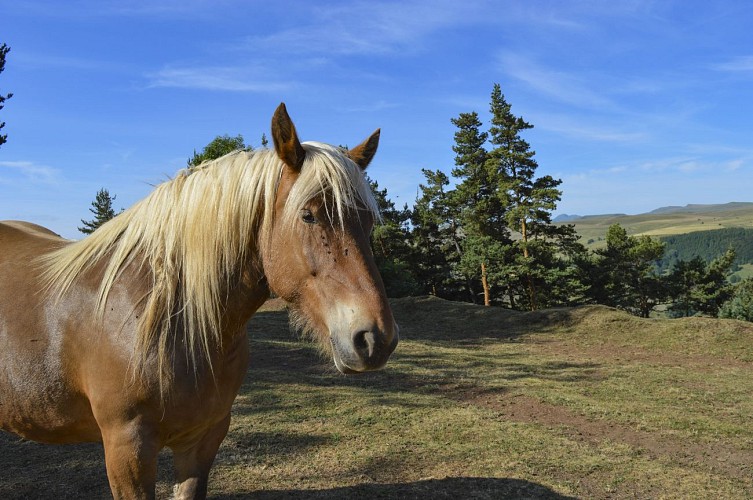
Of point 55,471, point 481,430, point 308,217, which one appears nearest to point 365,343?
point 308,217

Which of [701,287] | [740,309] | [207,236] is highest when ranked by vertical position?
[207,236]

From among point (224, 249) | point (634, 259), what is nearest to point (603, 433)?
point (224, 249)

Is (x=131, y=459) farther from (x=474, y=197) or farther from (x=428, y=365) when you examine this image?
(x=474, y=197)

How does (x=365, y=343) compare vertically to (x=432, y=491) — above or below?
above

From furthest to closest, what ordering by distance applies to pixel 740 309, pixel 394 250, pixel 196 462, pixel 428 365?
pixel 394 250
pixel 740 309
pixel 428 365
pixel 196 462

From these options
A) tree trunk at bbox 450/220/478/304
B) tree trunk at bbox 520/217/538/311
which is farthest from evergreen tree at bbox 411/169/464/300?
tree trunk at bbox 520/217/538/311

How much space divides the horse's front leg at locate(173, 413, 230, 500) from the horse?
0.22 ft

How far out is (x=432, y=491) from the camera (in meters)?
3.66

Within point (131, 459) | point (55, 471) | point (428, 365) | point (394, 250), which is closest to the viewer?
point (131, 459)

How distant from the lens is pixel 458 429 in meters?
5.08

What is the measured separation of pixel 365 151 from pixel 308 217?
550 mm

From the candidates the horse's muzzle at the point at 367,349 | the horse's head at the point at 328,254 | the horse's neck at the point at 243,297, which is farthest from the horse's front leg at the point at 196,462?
the horse's muzzle at the point at 367,349

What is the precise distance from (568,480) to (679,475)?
0.98m

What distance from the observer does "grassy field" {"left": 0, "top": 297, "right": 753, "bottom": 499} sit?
149 inches
